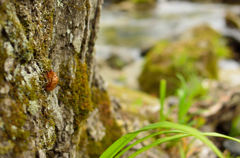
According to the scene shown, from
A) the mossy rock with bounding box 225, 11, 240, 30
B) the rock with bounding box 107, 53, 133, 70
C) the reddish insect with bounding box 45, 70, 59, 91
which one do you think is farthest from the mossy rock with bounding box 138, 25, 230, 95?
the mossy rock with bounding box 225, 11, 240, 30

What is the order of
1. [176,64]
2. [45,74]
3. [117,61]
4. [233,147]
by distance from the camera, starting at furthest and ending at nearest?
1. [117,61]
2. [176,64]
3. [233,147]
4. [45,74]

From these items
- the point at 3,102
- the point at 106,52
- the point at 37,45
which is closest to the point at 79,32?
the point at 37,45

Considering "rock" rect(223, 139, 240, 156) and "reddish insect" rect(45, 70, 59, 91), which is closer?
"reddish insect" rect(45, 70, 59, 91)

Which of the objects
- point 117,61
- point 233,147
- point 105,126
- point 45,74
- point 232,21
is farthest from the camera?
point 232,21

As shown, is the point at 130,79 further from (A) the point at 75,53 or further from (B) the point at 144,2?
(B) the point at 144,2

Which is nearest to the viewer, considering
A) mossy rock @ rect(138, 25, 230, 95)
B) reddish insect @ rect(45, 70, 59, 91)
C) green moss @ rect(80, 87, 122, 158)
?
Result: reddish insect @ rect(45, 70, 59, 91)

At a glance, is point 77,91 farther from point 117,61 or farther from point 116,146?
point 117,61

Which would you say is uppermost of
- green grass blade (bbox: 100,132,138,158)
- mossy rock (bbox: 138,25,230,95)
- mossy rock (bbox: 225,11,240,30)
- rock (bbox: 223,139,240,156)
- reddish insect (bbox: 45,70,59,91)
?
reddish insect (bbox: 45,70,59,91)

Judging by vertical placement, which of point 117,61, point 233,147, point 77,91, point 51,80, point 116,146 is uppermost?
point 51,80

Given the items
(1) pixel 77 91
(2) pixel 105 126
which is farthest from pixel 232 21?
(1) pixel 77 91

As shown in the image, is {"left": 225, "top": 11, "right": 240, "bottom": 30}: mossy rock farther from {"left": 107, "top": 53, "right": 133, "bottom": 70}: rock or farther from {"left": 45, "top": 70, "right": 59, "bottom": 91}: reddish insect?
{"left": 45, "top": 70, "right": 59, "bottom": 91}: reddish insect
